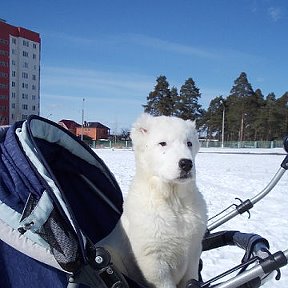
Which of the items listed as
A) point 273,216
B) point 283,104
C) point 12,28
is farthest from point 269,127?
point 273,216

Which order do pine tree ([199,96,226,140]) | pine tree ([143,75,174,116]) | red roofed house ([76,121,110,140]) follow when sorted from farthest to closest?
red roofed house ([76,121,110,140]) < pine tree ([199,96,226,140]) < pine tree ([143,75,174,116])

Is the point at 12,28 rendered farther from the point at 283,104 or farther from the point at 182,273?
the point at 182,273

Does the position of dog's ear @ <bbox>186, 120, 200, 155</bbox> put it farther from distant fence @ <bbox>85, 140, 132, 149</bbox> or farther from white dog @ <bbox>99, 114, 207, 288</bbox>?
distant fence @ <bbox>85, 140, 132, 149</bbox>

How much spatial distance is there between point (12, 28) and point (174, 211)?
68325mm

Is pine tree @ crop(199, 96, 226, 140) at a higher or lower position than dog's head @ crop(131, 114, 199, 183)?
higher

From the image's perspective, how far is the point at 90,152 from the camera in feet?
8.87

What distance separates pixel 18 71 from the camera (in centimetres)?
6744

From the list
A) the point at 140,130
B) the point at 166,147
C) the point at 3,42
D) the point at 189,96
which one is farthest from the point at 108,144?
the point at 166,147

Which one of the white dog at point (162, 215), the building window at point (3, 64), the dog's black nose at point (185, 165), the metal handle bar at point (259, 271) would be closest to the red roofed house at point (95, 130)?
the building window at point (3, 64)

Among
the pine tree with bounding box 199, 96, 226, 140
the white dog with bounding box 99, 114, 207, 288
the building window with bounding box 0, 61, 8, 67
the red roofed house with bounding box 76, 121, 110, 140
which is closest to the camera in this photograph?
the white dog with bounding box 99, 114, 207, 288

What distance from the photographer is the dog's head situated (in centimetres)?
221

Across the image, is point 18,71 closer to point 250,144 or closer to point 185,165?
point 250,144

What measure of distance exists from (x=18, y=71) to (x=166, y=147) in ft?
230

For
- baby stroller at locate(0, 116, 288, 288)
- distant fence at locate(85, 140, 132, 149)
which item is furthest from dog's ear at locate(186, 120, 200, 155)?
→ distant fence at locate(85, 140, 132, 149)
